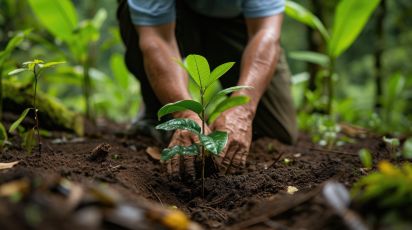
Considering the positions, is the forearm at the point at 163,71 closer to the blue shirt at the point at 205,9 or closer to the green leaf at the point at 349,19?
the blue shirt at the point at 205,9

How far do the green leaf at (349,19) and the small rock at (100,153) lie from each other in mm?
1715

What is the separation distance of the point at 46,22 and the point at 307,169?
1909 millimetres

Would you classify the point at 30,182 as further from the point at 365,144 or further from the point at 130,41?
the point at 365,144

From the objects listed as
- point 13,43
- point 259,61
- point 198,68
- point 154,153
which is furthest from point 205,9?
point 198,68

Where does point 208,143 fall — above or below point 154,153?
above

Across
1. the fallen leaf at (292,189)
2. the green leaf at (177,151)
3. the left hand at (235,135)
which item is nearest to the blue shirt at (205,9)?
the left hand at (235,135)

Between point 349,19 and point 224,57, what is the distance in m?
0.81

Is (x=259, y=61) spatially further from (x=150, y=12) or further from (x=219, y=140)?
(x=219, y=140)

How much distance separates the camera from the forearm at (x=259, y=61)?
1.95 metres

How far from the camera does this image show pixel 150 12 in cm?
205

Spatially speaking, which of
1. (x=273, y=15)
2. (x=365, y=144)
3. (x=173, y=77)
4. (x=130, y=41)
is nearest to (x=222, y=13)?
(x=273, y=15)

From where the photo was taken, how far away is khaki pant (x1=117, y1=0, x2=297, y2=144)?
2447 mm

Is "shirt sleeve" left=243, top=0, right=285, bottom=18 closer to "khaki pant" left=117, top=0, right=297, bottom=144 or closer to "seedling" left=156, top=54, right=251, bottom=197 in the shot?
"khaki pant" left=117, top=0, right=297, bottom=144

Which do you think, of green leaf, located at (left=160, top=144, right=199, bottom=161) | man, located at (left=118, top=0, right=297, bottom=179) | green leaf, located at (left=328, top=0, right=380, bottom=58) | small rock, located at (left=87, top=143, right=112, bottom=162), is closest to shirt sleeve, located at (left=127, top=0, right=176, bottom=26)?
man, located at (left=118, top=0, right=297, bottom=179)
